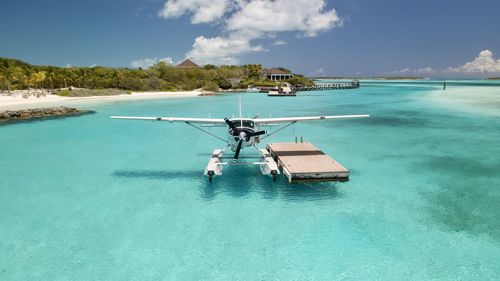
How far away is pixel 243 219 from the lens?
12.3 metres

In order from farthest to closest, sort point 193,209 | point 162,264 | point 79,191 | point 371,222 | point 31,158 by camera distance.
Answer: point 31,158 < point 79,191 < point 193,209 < point 371,222 < point 162,264

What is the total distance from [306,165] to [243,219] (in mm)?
4703

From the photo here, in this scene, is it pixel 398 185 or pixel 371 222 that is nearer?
pixel 371 222

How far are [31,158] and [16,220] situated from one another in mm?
11494

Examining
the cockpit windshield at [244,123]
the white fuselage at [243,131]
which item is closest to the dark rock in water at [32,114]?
the white fuselage at [243,131]

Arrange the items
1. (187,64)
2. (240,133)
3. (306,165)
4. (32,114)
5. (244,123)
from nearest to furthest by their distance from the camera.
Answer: (240,133) < (306,165) < (244,123) < (32,114) < (187,64)

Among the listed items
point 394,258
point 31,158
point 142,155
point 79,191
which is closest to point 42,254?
point 79,191

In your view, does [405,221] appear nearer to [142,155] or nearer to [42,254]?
[42,254]

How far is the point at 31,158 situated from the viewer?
22.1 meters

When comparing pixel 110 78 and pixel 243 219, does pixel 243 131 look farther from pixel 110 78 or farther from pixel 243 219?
pixel 110 78

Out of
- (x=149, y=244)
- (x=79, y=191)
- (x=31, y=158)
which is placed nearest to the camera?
(x=149, y=244)

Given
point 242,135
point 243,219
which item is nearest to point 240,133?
point 242,135

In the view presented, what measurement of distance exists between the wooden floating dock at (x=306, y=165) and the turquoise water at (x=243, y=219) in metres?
0.68

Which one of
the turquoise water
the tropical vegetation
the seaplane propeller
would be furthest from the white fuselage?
the tropical vegetation
